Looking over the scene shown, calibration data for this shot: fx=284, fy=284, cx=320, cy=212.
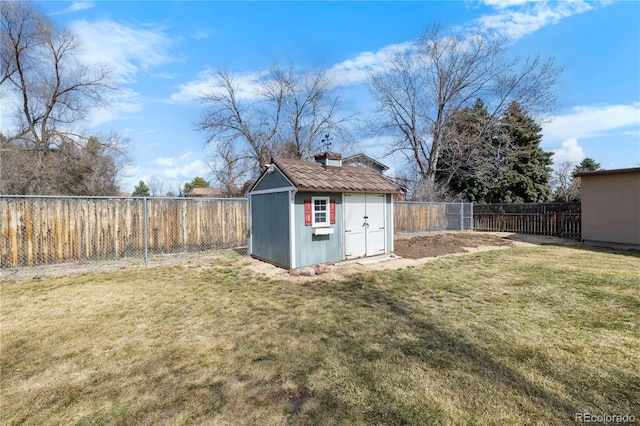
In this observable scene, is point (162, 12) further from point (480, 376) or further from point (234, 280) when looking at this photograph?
point (480, 376)

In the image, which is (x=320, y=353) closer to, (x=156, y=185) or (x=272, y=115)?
(x=272, y=115)

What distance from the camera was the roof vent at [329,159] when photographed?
851 centimetres

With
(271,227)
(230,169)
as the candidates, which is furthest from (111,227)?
(230,169)

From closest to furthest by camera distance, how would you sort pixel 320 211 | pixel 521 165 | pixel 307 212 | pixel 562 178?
1. pixel 307 212
2. pixel 320 211
3. pixel 521 165
4. pixel 562 178

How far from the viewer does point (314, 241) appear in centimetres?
723

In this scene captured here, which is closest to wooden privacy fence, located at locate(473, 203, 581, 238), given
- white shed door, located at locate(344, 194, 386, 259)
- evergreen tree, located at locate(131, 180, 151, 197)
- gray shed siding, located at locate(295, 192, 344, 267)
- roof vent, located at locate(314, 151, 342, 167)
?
white shed door, located at locate(344, 194, 386, 259)

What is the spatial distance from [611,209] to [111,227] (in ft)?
53.4

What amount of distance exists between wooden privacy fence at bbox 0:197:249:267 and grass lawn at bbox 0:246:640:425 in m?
1.83

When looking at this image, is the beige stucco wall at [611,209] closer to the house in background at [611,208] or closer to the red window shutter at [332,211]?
the house in background at [611,208]

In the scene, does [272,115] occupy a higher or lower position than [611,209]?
higher

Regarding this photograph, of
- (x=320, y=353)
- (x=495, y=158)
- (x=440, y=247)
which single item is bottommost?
(x=320, y=353)

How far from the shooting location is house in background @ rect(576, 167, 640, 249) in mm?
9516

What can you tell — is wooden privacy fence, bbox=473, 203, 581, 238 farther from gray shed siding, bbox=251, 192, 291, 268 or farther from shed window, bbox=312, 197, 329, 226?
gray shed siding, bbox=251, 192, 291, 268

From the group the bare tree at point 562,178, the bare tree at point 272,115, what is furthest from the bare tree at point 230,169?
the bare tree at point 562,178
